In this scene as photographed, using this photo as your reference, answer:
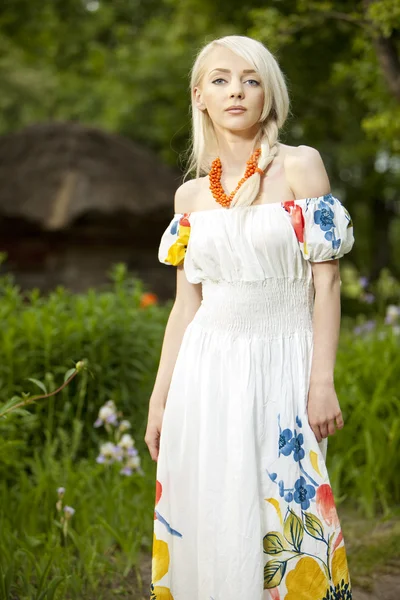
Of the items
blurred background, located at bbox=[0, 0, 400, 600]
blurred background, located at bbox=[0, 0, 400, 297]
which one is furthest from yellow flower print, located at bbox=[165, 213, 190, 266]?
blurred background, located at bbox=[0, 0, 400, 297]

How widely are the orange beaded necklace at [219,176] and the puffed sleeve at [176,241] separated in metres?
0.13

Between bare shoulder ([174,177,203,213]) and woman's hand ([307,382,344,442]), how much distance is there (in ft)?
2.02

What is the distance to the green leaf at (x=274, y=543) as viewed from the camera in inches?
72.8

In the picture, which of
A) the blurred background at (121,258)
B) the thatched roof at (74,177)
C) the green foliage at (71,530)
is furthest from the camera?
the thatched roof at (74,177)

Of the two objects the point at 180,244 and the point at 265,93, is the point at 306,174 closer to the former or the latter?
the point at 265,93

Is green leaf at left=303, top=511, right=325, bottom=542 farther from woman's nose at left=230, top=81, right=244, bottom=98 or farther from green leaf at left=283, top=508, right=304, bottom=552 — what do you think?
woman's nose at left=230, top=81, right=244, bottom=98

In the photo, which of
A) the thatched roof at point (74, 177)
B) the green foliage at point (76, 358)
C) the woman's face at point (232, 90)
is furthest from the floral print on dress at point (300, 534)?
the thatched roof at point (74, 177)

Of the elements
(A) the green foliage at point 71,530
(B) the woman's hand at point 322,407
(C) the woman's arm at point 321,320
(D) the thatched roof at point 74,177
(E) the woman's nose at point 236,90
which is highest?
(D) the thatched roof at point 74,177

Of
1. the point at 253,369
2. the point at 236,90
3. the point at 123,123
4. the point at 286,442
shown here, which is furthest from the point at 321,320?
the point at 123,123

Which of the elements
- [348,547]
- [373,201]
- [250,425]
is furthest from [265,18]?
[373,201]

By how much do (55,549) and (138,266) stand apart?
7453mm

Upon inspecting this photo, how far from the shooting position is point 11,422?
354cm

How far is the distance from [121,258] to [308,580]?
321 inches

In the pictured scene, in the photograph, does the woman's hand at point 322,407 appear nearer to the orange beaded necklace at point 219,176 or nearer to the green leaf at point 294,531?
the green leaf at point 294,531
